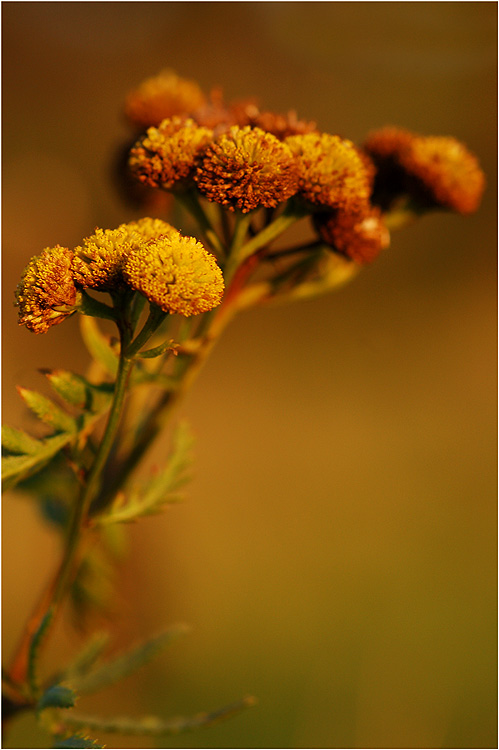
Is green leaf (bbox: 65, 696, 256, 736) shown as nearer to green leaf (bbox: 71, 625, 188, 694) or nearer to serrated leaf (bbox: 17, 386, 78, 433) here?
green leaf (bbox: 71, 625, 188, 694)

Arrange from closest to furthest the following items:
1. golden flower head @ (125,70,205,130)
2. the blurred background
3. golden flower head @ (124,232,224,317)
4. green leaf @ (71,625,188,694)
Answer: golden flower head @ (124,232,224,317) → green leaf @ (71,625,188,694) → golden flower head @ (125,70,205,130) → the blurred background

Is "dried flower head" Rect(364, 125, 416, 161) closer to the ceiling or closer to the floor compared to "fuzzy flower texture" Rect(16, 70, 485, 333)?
closer to the ceiling

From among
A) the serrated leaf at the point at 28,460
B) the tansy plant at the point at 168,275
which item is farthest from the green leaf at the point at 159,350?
the serrated leaf at the point at 28,460

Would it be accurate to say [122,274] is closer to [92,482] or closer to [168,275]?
[168,275]

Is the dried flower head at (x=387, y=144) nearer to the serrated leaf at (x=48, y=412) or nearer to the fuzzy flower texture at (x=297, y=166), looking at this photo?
the fuzzy flower texture at (x=297, y=166)

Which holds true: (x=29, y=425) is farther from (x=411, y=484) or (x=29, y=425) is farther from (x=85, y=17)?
(x=85, y=17)

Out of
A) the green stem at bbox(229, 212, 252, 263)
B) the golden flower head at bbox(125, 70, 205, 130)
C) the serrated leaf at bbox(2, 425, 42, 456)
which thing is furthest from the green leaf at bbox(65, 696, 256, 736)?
the golden flower head at bbox(125, 70, 205, 130)
